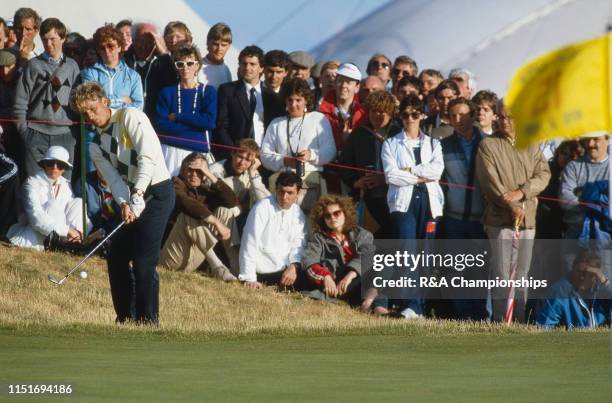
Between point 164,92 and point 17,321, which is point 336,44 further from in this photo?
point 17,321

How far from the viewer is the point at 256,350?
1030 cm

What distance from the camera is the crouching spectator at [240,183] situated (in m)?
14.4

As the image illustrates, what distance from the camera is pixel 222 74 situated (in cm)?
1504

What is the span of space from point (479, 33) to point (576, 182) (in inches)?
288

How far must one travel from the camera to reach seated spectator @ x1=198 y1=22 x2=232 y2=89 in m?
14.9

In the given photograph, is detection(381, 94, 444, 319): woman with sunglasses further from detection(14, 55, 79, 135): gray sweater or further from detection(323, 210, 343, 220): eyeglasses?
detection(14, 55, 79, 135): gray sweater

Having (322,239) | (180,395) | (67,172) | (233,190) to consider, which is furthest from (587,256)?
(180,395)

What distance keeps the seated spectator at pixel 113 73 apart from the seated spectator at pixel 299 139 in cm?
134

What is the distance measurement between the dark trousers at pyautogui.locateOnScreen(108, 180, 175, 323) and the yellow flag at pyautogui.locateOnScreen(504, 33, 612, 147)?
4.41 metres

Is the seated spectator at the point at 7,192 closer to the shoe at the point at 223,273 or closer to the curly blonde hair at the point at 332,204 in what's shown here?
the shoe at the point at 223,273

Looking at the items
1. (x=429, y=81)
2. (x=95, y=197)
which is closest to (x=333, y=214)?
(x=429, y=81)

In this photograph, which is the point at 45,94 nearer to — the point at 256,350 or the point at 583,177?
the point at 256,350

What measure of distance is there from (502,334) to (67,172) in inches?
195

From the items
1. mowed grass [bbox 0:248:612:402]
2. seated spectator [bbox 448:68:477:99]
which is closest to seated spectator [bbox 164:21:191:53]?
mowed grass [bbox 0:248:612:402]
